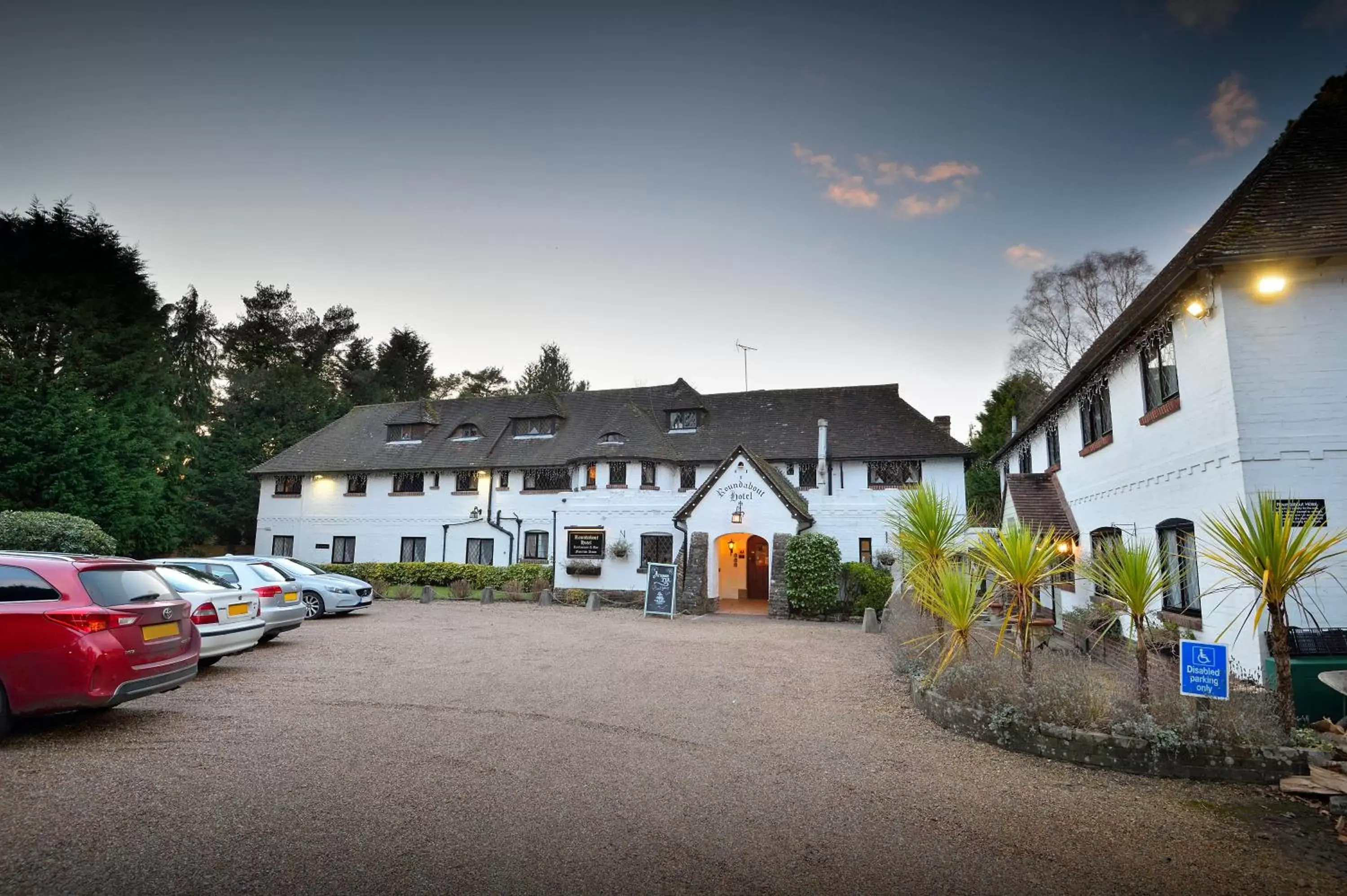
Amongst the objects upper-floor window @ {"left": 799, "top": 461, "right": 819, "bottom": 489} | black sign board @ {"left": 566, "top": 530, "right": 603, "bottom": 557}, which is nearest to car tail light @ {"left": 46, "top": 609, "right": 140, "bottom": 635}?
black sign board @ {"left": 566, "top": 530, "right": 603, "bottom": 557}

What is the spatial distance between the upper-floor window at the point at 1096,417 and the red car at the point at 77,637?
14.5 metres

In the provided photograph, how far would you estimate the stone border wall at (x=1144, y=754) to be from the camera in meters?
5.25

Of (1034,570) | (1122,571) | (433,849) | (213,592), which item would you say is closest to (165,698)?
(213,592)

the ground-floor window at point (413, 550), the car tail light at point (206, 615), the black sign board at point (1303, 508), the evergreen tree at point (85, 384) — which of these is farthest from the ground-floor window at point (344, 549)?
the black sign board at point (1303, 508)

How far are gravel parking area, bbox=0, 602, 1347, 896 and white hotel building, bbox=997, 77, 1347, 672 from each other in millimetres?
3382

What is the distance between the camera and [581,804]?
4504 mm

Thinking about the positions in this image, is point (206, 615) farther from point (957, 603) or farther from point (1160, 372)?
point (1160, 372)

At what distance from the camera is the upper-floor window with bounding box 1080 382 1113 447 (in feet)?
39.0

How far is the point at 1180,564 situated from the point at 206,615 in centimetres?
1393

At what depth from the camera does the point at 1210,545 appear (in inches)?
300

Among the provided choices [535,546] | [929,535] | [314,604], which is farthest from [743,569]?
[929,535]

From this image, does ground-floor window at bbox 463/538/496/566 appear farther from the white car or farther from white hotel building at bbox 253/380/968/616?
the white car

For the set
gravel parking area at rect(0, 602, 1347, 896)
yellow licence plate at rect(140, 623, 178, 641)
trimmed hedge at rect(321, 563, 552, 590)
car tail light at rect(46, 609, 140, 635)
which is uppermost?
car tail light at rect(46, 609, 140, 635)

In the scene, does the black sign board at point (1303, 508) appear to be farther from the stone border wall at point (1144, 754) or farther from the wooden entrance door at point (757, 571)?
the wooden entrance door at point (757, 571)
